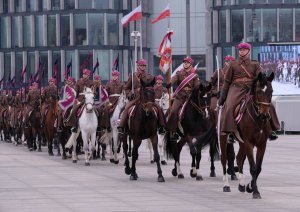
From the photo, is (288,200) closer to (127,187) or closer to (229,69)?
(229,69)

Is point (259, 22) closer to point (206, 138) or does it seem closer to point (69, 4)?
point (69, 4)

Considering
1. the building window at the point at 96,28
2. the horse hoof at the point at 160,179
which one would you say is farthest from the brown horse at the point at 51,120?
the building window at the point at 96,28

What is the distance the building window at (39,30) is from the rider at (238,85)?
82.2 metres

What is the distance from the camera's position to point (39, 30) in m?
102

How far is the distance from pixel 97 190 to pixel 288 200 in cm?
413

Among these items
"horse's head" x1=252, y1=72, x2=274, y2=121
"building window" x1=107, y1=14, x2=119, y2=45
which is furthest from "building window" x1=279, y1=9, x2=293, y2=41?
"horse's head" x1=252, y1=72, x2=274, y2=121

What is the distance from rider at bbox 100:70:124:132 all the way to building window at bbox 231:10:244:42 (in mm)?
61400

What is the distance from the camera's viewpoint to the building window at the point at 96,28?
9831 centimetres

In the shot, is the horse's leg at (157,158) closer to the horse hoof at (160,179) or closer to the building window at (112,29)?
the horse hoof at (160,179)

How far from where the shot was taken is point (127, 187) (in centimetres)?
2139

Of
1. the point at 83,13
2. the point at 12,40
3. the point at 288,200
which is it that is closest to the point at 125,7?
the point at 83,13

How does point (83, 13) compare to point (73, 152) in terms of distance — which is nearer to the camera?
point (73, 152)

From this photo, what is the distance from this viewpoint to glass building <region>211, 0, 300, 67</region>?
91312 mm

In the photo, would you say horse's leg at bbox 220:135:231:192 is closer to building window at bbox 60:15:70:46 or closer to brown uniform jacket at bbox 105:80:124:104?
brown uniform jacket at bbox 105:80:124:104
